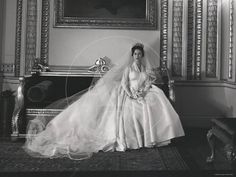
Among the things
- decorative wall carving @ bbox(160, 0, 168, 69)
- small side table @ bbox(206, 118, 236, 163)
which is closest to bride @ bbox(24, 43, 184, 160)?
small side table @ bbox(206, 118, 236, 163)

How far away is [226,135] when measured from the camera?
276cm

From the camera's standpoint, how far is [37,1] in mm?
5172

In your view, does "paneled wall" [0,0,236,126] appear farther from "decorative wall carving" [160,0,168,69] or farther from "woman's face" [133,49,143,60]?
Result: "woman's face" [133,49,143,60]

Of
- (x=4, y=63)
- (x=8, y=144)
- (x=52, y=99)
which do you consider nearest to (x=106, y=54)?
(x=52, y=99)

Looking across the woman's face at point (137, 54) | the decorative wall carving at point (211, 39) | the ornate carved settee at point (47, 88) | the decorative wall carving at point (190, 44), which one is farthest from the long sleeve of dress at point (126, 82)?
the decorative wall carving at point (211, 39)

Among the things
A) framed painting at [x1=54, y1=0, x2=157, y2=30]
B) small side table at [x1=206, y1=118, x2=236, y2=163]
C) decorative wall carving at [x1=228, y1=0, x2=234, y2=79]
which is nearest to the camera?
small side table at [x1=206, y1=118, x2=236, y2=163]

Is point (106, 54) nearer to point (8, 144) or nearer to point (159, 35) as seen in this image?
point (159, 35)

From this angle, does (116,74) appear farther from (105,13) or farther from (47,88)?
(105,13)

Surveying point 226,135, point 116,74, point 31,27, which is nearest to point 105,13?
point 31,27

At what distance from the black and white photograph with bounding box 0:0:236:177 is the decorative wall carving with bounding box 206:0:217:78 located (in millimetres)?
15

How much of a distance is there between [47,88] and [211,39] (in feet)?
8.28

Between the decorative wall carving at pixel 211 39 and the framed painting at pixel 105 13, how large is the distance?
2.65 feet

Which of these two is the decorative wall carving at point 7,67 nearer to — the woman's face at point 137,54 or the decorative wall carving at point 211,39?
the woman's face at point 137,54

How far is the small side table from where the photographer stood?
2605 millimetres
